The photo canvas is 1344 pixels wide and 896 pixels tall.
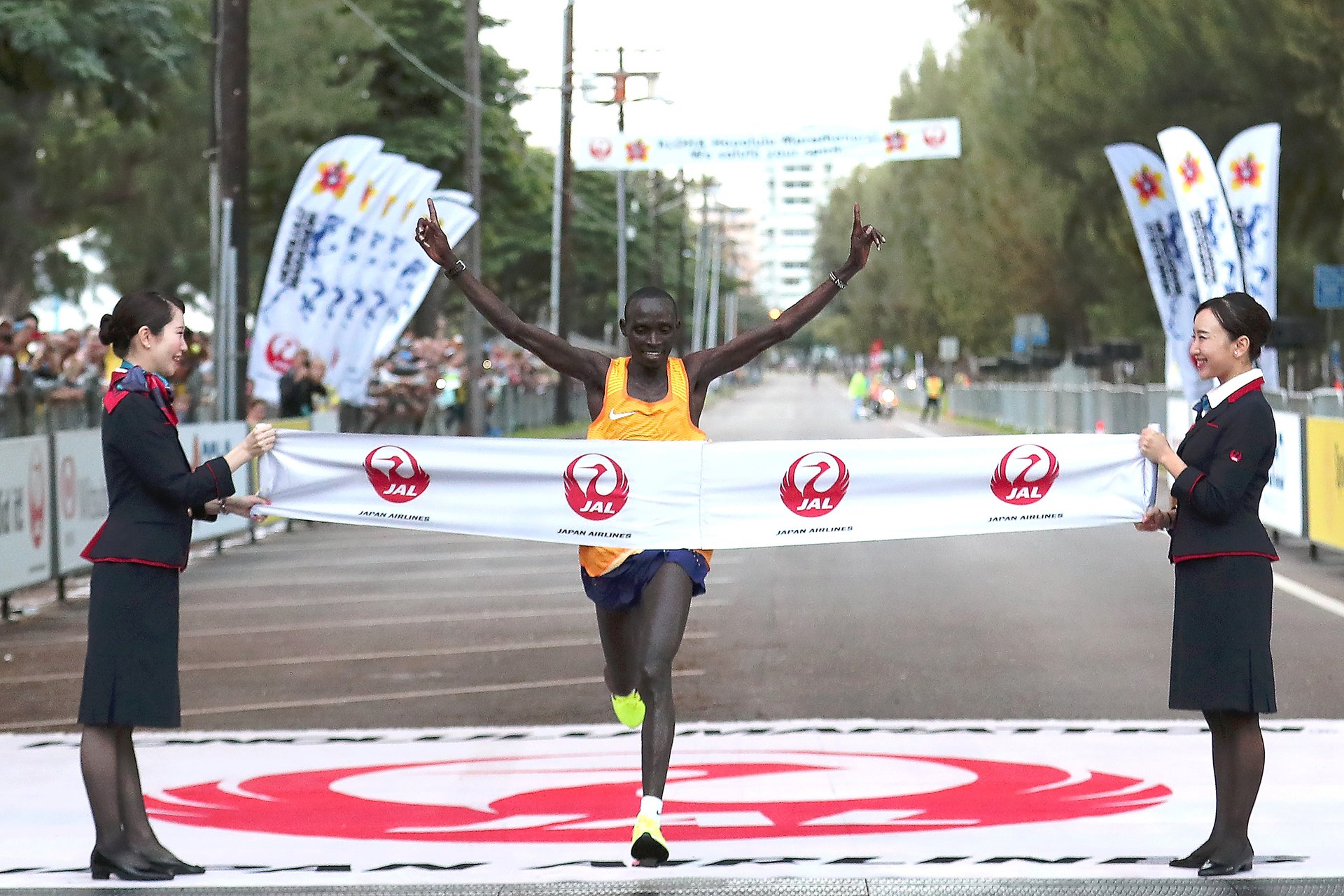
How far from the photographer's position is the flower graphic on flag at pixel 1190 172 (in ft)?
86.2

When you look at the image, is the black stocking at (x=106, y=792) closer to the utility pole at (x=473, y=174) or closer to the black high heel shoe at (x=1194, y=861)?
the black high heel shoe at (x=1194, y=861)

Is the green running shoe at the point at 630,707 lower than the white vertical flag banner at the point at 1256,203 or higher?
lower

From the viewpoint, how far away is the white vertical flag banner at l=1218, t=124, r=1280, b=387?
2616 cm

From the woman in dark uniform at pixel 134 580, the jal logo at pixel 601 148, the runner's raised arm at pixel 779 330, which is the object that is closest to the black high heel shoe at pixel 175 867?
the woman in dark uniform at pixel 134 580

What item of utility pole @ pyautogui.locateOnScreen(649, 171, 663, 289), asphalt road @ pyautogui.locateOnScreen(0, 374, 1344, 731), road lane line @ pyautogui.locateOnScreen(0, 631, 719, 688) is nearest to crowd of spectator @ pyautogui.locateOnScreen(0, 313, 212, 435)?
asphalt road @ pyautogui.locateOnScreen(0, 374, 1344, 731)

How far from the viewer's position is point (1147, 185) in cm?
2977

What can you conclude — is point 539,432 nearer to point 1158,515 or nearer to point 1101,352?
point 1101,352

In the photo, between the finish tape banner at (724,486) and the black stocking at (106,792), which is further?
the finish tape banner at (724,486)

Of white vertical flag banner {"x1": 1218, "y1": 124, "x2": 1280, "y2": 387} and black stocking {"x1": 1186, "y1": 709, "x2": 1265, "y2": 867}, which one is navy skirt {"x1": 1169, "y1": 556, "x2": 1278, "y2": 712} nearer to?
black stocking {"x1": 1186, "y1": 709, "x2": 1265, "y2": 867}

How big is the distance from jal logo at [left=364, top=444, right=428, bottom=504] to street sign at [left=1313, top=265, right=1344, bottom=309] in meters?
21.5

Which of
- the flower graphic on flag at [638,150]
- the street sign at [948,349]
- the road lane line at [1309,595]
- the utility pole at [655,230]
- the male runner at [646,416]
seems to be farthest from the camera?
the utility pole at [655,230]

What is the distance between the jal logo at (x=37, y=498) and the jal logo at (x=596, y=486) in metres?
8.92

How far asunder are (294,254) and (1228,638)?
2120cm

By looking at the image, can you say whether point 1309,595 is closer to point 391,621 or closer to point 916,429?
point 391,621
